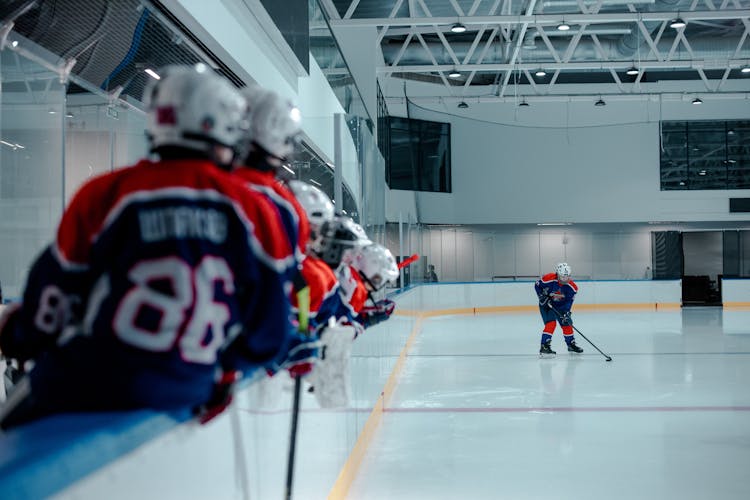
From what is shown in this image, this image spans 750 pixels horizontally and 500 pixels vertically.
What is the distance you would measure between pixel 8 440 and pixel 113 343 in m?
0.28

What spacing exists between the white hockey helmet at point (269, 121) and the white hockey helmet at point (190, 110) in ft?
1.26

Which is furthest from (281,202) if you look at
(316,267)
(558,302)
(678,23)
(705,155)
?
(705,155)

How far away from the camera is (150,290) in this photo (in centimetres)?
121

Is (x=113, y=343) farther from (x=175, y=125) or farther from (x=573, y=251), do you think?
(x=573, y=251)

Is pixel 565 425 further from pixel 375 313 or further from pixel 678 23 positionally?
pixel 678 23

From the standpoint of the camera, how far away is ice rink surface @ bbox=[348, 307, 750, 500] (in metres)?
4.69

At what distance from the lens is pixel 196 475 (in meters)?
1.42

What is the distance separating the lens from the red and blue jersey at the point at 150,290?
1.18m

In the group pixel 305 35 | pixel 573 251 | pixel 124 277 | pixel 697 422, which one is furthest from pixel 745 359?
pixel 573 251

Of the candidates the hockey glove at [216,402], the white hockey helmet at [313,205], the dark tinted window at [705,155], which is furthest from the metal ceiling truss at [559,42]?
the hockey glove at [216,402]

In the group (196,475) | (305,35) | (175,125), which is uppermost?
(305,35)

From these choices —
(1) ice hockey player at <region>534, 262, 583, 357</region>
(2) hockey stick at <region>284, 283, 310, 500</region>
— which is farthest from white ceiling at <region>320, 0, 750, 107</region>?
(2) hockey stick at <region>284, 283, 310, 500</region>

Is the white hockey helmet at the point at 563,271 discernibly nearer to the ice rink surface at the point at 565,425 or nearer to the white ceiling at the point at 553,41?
the ice rink surface at the point at 565,425

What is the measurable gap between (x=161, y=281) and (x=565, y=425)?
5.61 metres
